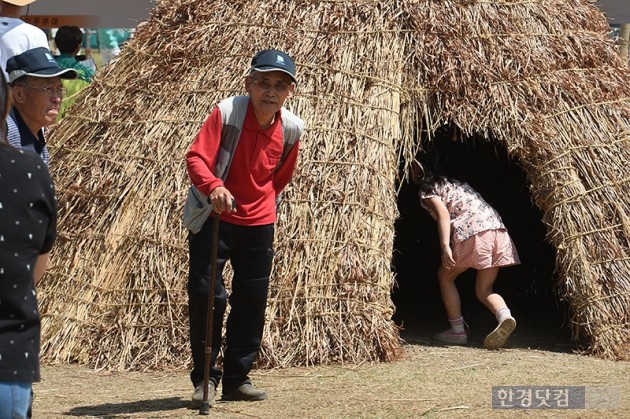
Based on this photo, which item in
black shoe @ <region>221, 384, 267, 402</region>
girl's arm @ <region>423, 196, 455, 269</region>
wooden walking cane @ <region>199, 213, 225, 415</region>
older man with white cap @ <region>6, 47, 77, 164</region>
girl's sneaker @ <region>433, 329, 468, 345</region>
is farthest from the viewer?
girl's sneaker @ <region>433, 329, 468, 345</region>

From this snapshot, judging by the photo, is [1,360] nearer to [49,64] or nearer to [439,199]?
[49,64]

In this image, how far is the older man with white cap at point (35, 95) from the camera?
434 centimetres

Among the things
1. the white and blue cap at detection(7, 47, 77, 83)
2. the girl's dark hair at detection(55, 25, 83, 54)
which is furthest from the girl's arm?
the girl's dark hair at detection(55, 25, 83, 54)

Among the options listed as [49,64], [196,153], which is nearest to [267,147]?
[196,153]

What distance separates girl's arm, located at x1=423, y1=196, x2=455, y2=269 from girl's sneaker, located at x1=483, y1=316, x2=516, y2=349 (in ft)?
1.67

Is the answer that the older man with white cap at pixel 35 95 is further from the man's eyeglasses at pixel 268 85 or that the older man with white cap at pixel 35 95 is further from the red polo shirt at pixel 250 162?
the man's eyeglasses at pixel 268 85

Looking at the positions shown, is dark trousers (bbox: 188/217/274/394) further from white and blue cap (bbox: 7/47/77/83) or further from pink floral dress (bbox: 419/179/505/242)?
pink floral dress (bbox: 419/179/505/242)

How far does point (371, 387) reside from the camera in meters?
5.77

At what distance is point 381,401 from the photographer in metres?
5.48

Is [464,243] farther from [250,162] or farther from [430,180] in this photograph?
[250,162]

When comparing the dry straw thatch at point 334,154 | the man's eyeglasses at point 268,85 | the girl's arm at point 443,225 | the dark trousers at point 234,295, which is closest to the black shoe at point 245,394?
the dark trousers at point 234,295

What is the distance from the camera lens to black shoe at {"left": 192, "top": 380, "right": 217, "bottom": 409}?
525 cm

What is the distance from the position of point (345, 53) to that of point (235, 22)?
2.67 ft

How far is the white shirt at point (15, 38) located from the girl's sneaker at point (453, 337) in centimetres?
327
